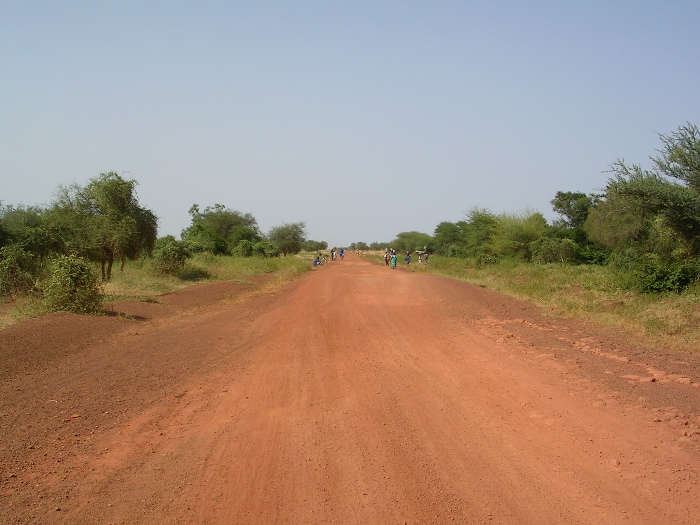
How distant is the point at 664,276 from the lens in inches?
601

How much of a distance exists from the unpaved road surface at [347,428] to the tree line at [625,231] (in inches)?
240

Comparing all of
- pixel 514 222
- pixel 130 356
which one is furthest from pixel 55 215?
pixel 514 222

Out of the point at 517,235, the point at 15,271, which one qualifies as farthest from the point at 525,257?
the point at 15,271

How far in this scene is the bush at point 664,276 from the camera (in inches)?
585

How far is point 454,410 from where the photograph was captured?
6.53m

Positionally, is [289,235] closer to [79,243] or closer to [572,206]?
[572,206]

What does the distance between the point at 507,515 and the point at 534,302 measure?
521 inches

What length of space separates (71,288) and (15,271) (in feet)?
18.9

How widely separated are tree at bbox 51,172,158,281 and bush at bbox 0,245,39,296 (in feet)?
9.35

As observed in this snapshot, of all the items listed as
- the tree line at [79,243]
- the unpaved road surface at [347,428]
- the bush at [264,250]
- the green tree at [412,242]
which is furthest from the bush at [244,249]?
the unpaved road surface at [347,428]

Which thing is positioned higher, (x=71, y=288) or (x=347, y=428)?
(x=71, y=288)

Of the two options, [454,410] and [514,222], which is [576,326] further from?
[514,222]

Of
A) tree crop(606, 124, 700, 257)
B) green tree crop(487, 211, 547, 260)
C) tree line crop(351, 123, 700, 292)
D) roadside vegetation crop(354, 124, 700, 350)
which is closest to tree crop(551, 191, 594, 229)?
tree line crop(351, 123, 700, 292)

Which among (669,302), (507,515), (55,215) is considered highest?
(55,215)
